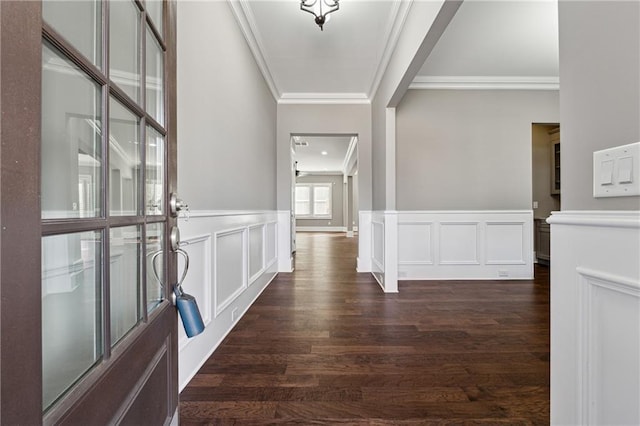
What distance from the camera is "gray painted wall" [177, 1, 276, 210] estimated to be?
4.85 ft

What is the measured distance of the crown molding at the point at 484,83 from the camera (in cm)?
355

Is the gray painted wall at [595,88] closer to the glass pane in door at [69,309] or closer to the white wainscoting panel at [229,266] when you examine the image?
the glass pane in door at [69,309]

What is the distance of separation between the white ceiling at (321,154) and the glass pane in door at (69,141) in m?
5.50

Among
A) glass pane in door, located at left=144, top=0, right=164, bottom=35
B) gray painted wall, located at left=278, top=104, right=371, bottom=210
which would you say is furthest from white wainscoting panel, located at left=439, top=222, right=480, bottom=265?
glass pane in door, located at left=144, top=0, right=164, bottom=35

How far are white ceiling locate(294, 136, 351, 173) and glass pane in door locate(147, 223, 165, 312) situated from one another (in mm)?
5302

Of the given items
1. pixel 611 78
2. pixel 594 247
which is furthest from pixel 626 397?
pixel 611 78

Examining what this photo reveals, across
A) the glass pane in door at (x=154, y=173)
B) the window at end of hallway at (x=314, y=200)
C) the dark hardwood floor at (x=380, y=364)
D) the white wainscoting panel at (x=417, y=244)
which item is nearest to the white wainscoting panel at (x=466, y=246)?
the white wainscoting panel at (x=417, y=244)

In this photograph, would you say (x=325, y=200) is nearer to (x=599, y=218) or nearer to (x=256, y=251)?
(x=256, y=251)

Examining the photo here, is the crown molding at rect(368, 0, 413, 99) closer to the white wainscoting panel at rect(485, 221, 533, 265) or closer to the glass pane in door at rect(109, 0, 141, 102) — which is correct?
the glass pane in door at rect(109, 0, 141, 102)

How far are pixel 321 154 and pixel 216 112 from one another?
21.3 feet

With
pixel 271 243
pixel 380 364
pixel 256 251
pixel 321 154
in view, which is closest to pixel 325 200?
pixel 321 154

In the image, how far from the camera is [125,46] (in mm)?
720

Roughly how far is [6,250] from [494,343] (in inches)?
94.0

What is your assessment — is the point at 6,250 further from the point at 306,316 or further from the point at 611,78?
the point at 306,316
